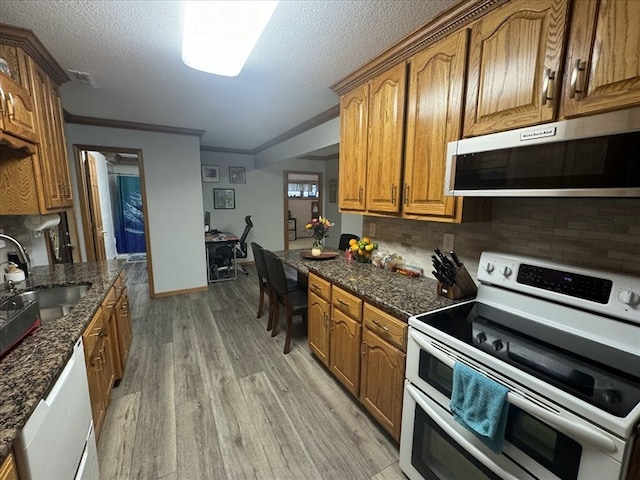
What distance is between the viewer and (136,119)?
3.36 metres

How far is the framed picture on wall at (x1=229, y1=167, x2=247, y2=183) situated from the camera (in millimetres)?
5717

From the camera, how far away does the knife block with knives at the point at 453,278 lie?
1.58 metres

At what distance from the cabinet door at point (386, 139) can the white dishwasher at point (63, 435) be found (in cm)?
185

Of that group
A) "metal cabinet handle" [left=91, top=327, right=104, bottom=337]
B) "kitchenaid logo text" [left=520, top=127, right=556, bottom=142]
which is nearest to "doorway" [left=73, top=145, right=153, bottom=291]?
"metal cabinet handle" [left=91, top=327, right=104, bottom=337]

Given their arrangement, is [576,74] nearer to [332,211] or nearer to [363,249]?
[363,249]

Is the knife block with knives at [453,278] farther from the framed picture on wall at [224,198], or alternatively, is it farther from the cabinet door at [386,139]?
the framed picture on wall at [224,198]

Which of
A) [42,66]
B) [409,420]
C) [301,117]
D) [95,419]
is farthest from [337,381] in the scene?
[42,66]

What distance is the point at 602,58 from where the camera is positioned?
979 mm

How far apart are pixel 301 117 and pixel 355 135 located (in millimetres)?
1311

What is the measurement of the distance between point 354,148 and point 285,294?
1407 millimetres

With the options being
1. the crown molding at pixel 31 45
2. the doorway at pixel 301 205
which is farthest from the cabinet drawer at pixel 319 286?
the doorway at pixel 301 205

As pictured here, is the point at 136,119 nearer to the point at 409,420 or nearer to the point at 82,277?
the point at 82,277

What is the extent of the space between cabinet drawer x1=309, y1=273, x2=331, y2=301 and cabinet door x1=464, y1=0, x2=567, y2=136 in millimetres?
1324

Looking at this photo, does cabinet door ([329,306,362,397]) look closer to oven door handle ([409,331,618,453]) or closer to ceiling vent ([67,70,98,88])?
oven door handle ([409,331,618,453])
